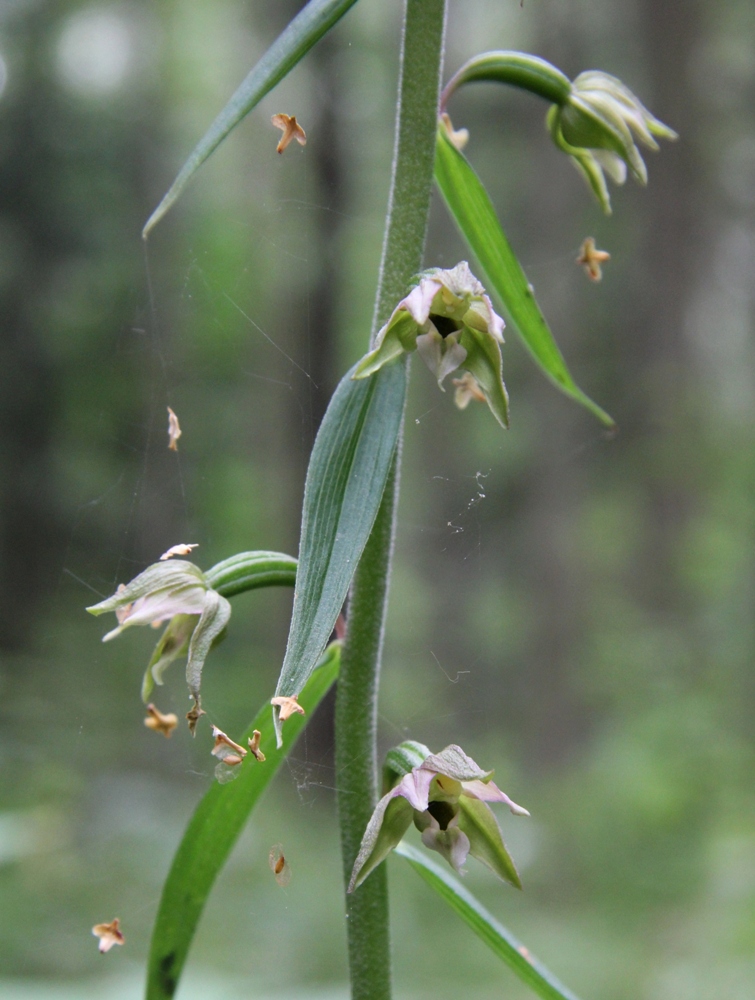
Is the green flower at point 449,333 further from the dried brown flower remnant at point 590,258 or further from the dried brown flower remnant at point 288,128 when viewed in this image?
the dried brown flower remnant at point 590,258

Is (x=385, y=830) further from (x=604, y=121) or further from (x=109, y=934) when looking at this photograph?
(x=604, y=121)

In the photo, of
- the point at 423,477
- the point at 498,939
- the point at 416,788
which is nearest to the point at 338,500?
the point at 416,788

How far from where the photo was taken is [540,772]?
Answer: 25.0ft

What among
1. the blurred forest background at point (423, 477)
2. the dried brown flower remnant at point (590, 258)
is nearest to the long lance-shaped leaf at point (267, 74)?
the dried brown flower remnant at point (590, 258)

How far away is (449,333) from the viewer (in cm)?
82

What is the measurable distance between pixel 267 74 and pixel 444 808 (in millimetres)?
634

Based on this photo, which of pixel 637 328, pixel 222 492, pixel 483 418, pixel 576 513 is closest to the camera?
pixel 576 513

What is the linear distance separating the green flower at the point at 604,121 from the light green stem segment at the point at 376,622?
27 centimetres

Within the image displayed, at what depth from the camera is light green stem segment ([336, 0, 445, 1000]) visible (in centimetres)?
91

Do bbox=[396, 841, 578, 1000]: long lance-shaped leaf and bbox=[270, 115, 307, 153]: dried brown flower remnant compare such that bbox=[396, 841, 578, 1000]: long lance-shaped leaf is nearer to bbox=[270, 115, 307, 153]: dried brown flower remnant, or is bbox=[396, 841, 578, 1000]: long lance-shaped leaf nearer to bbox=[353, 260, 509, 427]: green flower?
bbox=[353, 260, 509, 427]: green flower

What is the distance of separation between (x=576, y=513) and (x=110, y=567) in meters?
3.58

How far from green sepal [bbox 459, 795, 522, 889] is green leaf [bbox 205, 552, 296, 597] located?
286 mm

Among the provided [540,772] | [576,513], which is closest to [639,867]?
[540,772]

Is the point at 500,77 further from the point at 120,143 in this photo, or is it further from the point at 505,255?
the point at 120,143
